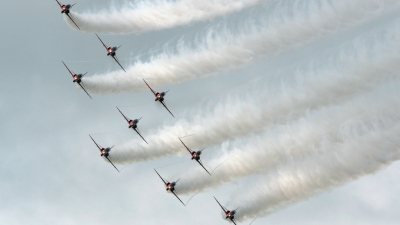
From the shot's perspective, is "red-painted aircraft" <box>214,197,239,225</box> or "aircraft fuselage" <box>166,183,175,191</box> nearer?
"red-painted aircraft" <box>214,197,239,225</box>

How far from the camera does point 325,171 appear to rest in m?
47.5

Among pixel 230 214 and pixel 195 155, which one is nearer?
pixel 230 214

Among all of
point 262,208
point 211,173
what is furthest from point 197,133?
point 262,208

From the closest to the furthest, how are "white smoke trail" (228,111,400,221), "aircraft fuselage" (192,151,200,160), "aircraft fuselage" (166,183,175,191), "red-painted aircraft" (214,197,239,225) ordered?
"white smoke trail" (228,111,400,221), "red-painted aircraft" (214,197,239,225), "aircraft fuselage" (192,151,200,160), "aircraft fuselage" (166,183,175,191)

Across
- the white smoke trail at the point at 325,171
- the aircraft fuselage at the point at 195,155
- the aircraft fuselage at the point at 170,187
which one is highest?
the aircraft fuselage at the point at 170,187

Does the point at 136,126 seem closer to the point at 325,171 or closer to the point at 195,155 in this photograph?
the point at 195,155

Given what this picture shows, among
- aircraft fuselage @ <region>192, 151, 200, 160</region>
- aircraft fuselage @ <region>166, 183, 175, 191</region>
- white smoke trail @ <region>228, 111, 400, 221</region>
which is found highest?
aircraft fuselage @ <region>166, 183, 175, 191</region>

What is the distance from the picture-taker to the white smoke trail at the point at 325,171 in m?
42.0

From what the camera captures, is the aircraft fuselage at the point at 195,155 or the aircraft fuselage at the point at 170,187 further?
the aircraft fuselage at the point at 170,187

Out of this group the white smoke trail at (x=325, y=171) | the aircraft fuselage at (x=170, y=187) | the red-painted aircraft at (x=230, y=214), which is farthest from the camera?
the aircraft fuselage at (x=170, y=187)

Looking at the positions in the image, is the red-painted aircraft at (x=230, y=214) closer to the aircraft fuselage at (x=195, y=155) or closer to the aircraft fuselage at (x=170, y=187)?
the aircraft fuselage at (x=195, y=155)

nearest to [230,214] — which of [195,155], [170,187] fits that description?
[195,155]

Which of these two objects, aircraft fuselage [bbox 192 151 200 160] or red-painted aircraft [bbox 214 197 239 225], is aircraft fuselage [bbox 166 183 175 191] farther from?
red-painted aircraft [bbox 214 197 239 225]

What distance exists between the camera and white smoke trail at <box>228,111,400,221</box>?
4203cm
